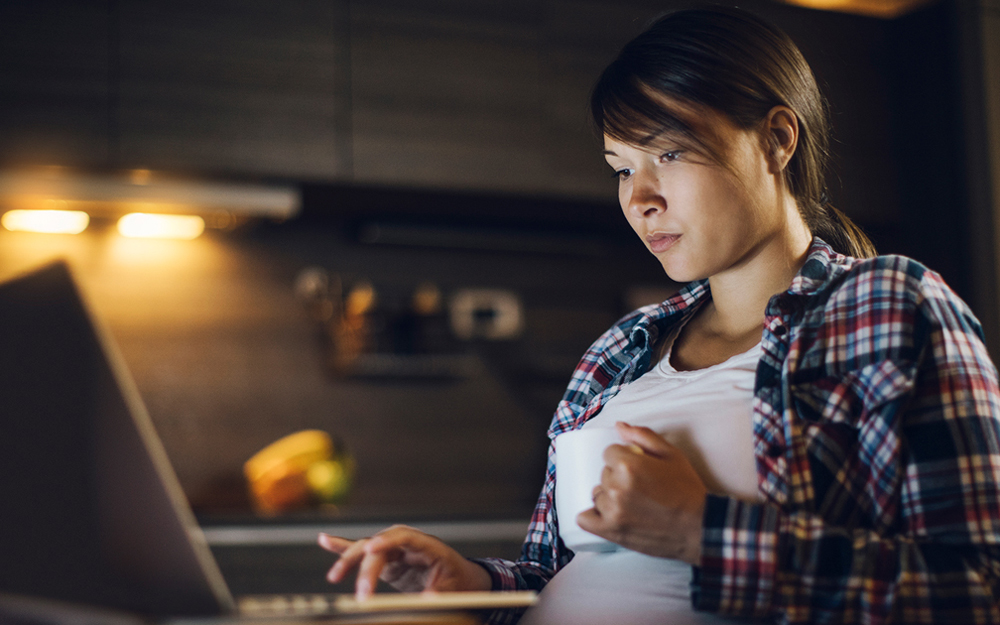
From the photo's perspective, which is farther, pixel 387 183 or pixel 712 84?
pixel 387 183

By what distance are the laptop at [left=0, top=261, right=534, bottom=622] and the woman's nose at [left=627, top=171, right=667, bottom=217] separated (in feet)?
1.60

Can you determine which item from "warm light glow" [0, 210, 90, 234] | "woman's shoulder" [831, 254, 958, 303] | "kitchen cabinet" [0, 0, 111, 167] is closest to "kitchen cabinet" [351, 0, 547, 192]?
"kitchen cabinet" [0, 0, 111, 167]

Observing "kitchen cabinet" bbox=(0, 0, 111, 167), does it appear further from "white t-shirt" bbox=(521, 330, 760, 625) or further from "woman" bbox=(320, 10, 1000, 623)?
"white t-shirt" bbox=(521, 330, 760, 625)

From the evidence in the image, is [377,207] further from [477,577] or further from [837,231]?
[477,577]

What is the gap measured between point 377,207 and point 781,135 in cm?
181

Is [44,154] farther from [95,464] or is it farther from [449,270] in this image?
[95,464]

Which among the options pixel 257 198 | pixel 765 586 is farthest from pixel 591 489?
pixel 257 198

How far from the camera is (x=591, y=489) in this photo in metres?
0.73

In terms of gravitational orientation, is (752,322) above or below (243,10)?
below

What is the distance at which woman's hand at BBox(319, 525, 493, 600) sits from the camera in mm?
784

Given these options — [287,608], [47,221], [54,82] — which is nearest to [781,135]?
[287,608]

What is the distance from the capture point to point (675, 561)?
0.78 meters

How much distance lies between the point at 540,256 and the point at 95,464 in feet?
8.02

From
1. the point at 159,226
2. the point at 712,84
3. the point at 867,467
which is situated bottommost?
the point at 867,467
